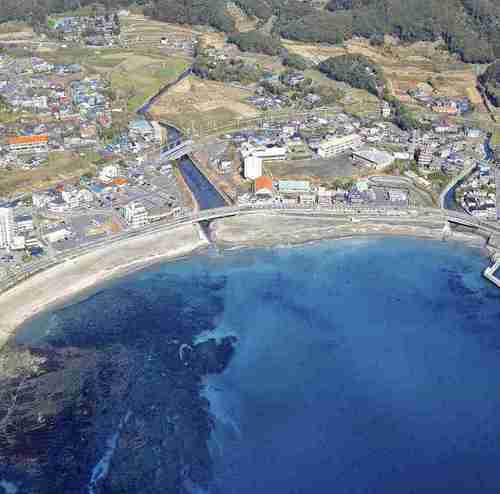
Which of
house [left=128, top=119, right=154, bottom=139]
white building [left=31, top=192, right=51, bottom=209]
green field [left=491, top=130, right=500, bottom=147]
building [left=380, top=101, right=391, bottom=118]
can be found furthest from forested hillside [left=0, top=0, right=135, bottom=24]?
green field [left=491, top=130, right=500, bottom=147]

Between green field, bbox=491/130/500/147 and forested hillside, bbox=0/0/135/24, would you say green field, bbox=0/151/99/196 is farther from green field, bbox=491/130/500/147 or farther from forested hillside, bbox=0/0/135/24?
forested hillside, bbox=0/0/135/24

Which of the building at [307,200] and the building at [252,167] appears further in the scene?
the building at [252,167]

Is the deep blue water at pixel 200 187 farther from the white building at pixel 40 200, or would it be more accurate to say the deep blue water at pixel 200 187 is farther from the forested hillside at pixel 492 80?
the forested hillside at pixel 492 80

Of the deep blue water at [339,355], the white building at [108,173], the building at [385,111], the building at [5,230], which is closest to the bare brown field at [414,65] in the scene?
the building at [385,111]

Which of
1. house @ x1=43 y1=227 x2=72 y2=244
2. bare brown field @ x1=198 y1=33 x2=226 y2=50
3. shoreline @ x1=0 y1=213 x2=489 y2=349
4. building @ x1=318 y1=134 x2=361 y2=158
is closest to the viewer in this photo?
shoreline @ x1=0 y1=213 x2=489 y2=349

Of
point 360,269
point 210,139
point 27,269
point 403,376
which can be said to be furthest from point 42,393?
point 210,139
